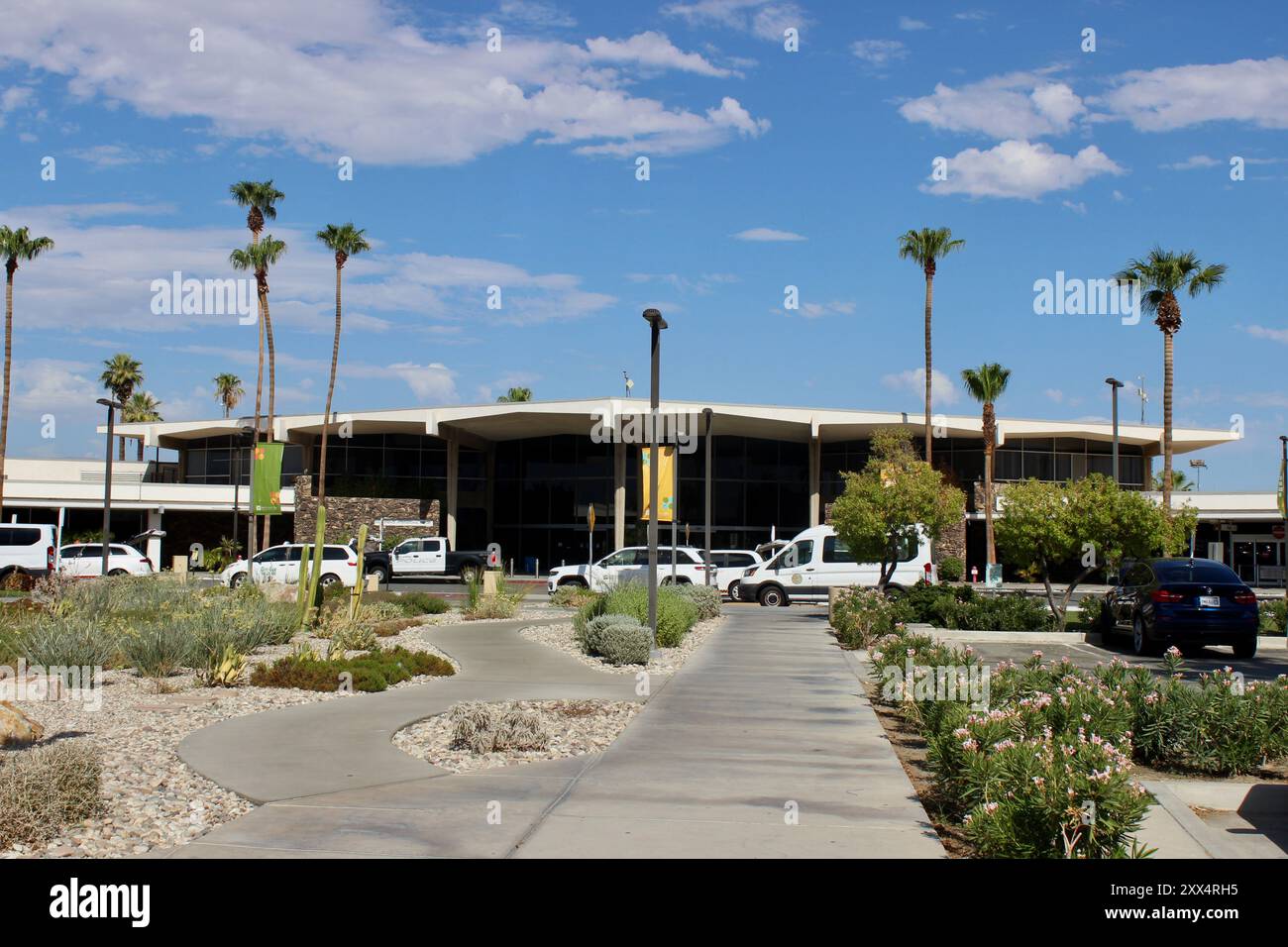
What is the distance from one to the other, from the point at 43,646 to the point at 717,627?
12.9 meters

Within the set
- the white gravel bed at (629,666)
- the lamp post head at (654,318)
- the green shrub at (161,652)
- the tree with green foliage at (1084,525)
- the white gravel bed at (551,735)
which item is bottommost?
the white gravel bed at (629,666)

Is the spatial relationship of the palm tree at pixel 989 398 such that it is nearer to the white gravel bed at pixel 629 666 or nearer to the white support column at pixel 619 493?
the white support column at pixel 619 493

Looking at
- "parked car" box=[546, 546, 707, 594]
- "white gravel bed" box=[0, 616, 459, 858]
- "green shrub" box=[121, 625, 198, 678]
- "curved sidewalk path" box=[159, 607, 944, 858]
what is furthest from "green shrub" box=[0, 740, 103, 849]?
"parked car" box=[546, 546, 707, 594]

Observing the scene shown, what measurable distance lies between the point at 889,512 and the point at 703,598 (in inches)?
204

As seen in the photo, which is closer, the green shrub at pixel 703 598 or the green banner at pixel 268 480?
the green shrub at pixel 703 598

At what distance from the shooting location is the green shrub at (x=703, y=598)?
24.0 meters

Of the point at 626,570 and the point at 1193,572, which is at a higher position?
the point at 1193,572

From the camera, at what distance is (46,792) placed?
20.5 feet

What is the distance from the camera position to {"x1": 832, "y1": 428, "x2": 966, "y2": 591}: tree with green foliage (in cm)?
2652

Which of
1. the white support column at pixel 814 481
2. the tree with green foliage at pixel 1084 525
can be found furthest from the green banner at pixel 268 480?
the white support column at pixel 814 481

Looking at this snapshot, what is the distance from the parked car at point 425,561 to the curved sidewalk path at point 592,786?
3075cm

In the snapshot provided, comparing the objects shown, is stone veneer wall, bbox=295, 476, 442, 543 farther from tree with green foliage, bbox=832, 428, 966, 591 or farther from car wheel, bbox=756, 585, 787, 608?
tree with green foliage, bbox=832, 428, 966, 591

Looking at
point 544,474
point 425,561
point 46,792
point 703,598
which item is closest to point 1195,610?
point 703,598

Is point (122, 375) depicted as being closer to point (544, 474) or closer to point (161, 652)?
point (544, 474)
